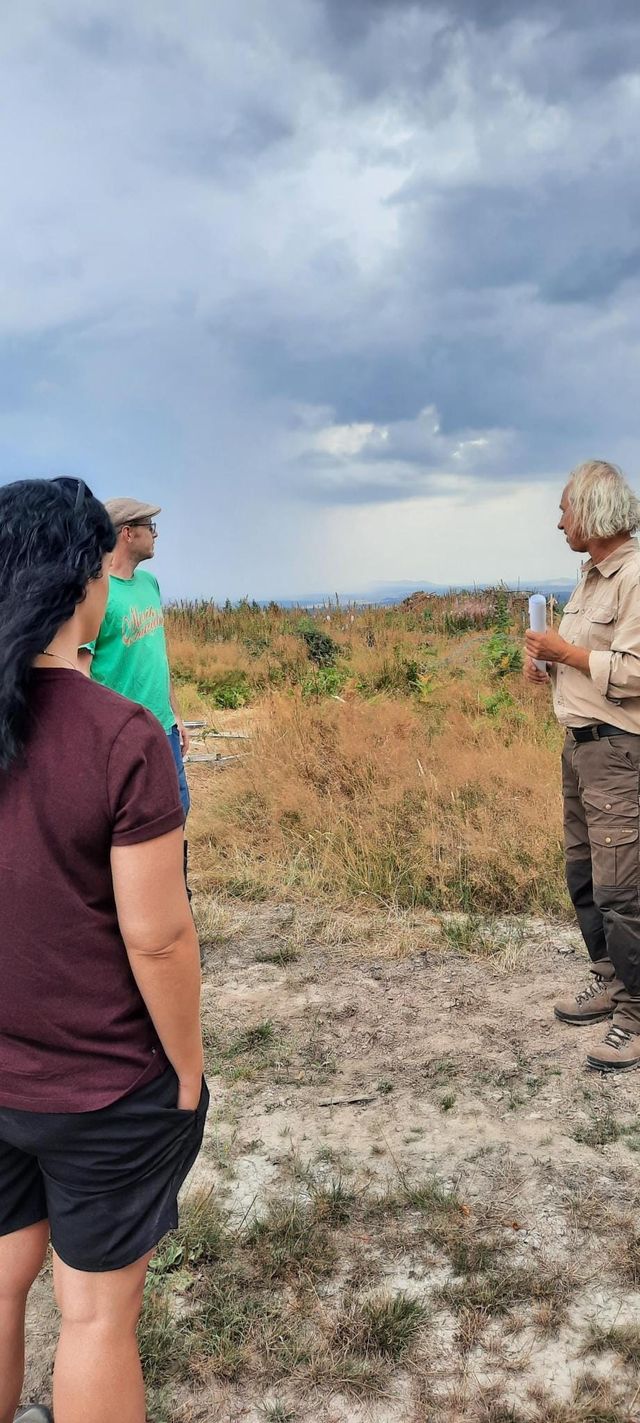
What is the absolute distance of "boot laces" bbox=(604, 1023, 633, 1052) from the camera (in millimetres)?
3434

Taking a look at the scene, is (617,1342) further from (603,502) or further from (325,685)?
(325,685)

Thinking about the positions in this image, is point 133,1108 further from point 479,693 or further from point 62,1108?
point 479,693

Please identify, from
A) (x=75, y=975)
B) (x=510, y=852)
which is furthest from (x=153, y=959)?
(x=510, y=852)

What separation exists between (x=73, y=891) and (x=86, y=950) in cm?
9

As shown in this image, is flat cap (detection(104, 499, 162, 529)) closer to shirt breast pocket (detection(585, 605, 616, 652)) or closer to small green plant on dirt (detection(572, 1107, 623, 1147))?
shirt breast pocket (detection(585, 605, 616, 652))

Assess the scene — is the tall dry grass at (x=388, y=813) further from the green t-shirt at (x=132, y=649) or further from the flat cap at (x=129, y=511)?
the flat cap at (x=129, y=511)

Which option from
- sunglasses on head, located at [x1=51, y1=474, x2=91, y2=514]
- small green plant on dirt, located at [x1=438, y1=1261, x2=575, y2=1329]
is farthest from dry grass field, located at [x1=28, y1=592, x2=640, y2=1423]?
sunglasses on head, located at [x1=51, y1=474, x2=91, y2=514]

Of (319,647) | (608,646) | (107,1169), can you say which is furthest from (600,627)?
(319,647)

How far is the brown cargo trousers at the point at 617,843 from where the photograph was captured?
338 centimetres

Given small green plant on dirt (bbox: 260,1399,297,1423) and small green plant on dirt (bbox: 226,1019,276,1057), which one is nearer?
small green plant on dirt (bbox: 260,1399,297,1423)

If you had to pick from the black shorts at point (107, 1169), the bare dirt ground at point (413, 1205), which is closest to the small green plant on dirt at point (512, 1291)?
the bare dirt ground at point (413, 1205)

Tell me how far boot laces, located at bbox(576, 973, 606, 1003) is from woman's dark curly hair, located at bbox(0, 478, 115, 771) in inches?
122

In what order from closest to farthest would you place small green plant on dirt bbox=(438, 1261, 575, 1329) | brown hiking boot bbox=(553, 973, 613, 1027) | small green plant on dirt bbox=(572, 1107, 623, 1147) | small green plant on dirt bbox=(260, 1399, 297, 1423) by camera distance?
small green plant on dirt bbox=(260, 1399, 297, 1423)
small green plant on dirt bbox=(438, 1261, 575, 1329)
small green plant on dirt bbox=(572, 1107, 623, 1147)
brown hiking boot bbox=(553, 973, 613, 1027)

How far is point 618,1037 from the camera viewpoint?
3.46 m
